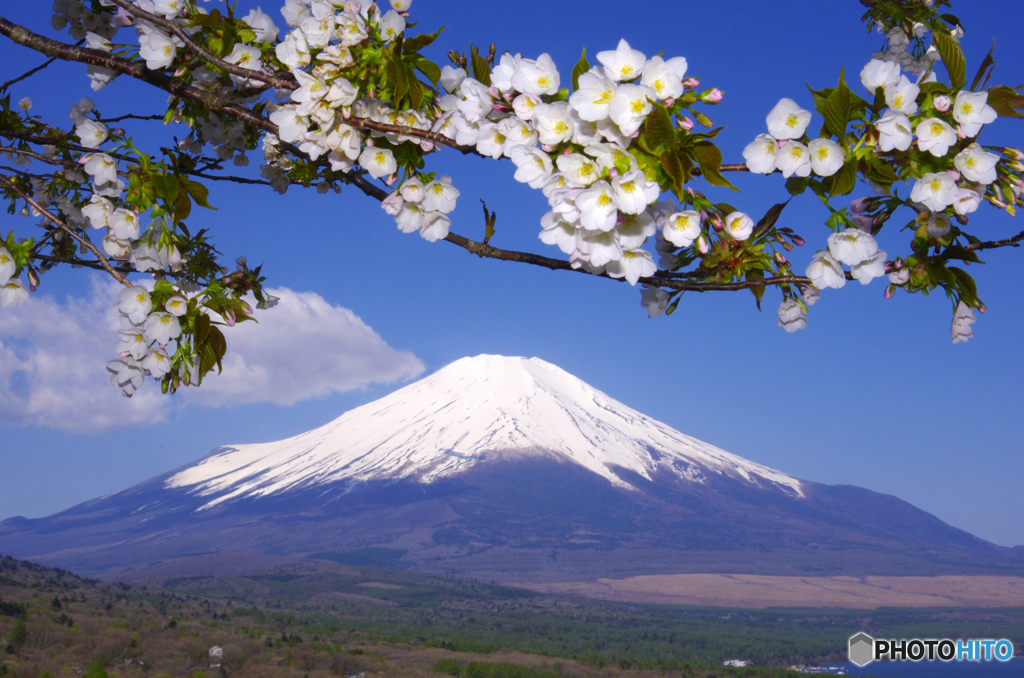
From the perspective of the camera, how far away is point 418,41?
1.60 meters

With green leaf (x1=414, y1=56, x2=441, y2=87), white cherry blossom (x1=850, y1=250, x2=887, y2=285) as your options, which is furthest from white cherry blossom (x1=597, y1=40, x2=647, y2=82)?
white cherry blossom (x1=850, y1=250, x2=887, y2=285)

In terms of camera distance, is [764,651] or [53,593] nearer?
[53,593]

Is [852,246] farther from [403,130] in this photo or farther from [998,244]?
[403,130]

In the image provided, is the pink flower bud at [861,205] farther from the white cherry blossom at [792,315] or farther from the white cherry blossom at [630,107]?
the white cherry blossom at [630,107]

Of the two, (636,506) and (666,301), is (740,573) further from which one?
(666,301)

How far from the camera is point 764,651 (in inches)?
2366

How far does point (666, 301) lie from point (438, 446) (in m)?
184

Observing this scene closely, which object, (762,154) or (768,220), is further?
(768,220)

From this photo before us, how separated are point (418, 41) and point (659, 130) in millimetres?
646

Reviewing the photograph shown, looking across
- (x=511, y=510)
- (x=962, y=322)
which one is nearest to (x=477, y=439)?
(x=511, y=510)

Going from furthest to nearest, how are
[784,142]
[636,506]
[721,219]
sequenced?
[636,506] → [721,219] → [784,142]

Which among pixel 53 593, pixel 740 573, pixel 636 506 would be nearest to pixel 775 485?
pixel 636 506

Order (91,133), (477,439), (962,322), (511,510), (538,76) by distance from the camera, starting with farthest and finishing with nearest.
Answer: (477,439)
(511,510)
(91,133)
(962,322)
(538,76)

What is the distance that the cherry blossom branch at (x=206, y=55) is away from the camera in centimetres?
171
